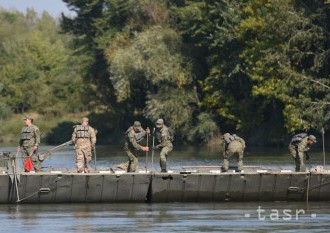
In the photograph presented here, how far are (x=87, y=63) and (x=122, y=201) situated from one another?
6615 centimetres

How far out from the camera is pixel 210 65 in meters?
82.1

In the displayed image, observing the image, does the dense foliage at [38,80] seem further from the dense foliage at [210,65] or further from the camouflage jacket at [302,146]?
the camouflage jacket at [302,146]

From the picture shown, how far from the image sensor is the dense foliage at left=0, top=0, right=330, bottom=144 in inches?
2793

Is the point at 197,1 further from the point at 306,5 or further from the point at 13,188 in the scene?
the point at 13,188

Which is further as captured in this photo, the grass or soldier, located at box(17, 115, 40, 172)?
the grass

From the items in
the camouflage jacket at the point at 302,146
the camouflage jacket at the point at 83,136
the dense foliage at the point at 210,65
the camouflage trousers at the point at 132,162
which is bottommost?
the camouflage trousers at the point at 132,162

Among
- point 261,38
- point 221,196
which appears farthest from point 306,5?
point 221,196

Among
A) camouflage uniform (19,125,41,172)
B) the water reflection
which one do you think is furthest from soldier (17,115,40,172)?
the water reflection

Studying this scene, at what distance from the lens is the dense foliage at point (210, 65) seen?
7094 cm

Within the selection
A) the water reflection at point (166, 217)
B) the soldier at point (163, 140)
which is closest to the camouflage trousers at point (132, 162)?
the soldier at point (163, 140)

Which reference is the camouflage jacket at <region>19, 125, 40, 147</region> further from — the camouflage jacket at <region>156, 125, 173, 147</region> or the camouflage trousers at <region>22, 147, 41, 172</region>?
the camouflage jacket at <region>156, 125, 173, 147</region>

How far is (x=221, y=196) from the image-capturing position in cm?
3775

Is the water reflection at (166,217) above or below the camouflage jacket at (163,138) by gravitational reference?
below

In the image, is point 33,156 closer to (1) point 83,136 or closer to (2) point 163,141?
(1) point 83,136
